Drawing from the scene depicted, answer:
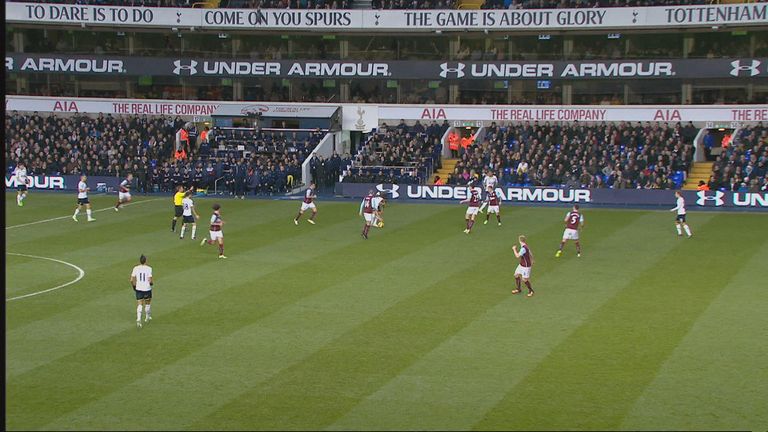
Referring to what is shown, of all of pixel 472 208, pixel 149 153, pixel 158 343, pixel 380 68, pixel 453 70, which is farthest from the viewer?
pixel 380 68

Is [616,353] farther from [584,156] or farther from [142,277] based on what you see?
[584,156]

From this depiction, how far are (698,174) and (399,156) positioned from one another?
Answer: 15.1 m

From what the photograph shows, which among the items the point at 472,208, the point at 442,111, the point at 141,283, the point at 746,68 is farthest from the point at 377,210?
the point at 746,68

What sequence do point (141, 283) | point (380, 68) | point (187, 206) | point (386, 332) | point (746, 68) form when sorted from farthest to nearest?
point (380, 68) < point (746, 68) < point (187, 206) < point (141, 283) < point (386, 332)

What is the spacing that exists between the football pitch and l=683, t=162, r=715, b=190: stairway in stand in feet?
37.1

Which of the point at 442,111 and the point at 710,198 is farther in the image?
the point at 442,111

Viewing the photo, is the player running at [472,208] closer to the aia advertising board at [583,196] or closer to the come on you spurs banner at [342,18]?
the aia advertising board at [583,196]

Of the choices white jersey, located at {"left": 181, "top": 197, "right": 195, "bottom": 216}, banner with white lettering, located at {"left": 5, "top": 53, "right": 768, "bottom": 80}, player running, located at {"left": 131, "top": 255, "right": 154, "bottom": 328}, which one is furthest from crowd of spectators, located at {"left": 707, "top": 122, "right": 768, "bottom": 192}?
player running, located at {"left": 131, "top": 255, "right": 154, "bottom": 328}

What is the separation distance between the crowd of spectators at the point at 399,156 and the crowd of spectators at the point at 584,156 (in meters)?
1.91

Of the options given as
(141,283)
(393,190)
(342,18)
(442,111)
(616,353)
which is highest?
(342,18)

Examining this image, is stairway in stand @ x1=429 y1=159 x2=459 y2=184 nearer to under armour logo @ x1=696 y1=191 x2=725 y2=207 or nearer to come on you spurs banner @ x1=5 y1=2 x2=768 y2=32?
come on you spurs banner @ x1=5 y1=2 x2=768 y2=32

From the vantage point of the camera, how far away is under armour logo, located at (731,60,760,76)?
5378cm

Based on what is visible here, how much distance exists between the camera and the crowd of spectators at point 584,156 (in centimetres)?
4931

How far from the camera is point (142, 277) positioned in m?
22.8
